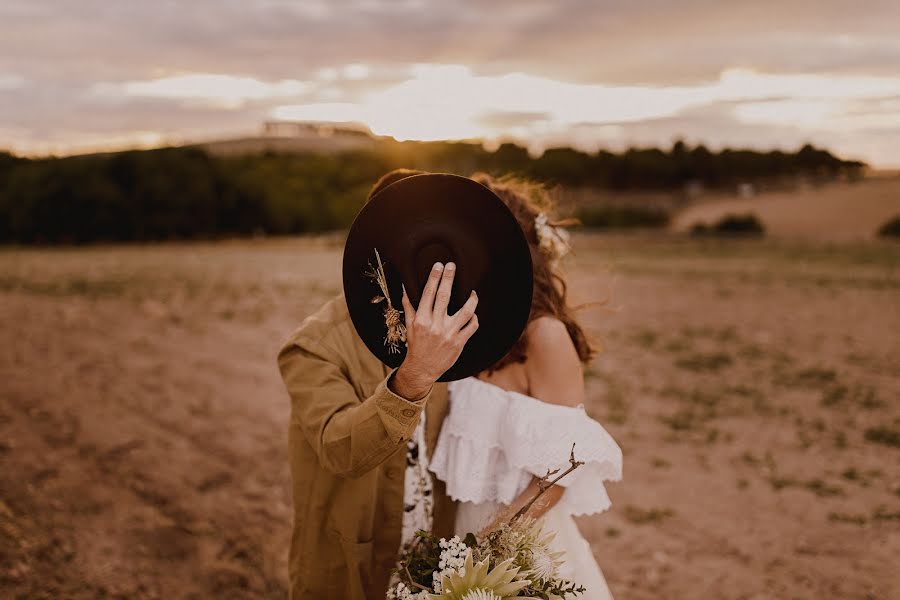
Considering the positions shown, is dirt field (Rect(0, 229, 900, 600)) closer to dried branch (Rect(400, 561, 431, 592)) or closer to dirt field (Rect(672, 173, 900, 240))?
dried branch (Rect(400, 561, 431, 592))

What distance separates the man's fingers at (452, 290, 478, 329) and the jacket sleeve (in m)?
0.23

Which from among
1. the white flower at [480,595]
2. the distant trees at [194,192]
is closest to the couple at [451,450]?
the white flower at [480,595]

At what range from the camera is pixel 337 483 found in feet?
8.46

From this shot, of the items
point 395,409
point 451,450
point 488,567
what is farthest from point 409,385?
point 451,450

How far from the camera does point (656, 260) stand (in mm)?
27297

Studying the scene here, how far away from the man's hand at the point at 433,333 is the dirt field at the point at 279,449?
1.49 m

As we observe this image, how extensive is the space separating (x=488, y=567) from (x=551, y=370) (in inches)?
31.8

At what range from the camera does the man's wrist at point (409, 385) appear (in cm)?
199

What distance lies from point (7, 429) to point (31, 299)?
7.16 metres

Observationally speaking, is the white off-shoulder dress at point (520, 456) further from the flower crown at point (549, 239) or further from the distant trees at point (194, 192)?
the distant trees at point (194, 192)

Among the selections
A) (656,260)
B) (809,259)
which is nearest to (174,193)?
(656,260)

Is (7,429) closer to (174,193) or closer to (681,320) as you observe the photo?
(681,320)

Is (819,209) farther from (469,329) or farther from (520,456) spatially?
(469,329)

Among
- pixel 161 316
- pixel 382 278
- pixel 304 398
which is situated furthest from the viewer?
pixel 161 316
